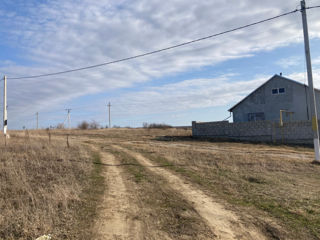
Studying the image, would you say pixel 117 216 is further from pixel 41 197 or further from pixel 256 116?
pixel 256 116

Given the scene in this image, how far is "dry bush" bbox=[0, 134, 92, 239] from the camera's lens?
4.86m

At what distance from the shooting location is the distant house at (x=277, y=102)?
29219mm

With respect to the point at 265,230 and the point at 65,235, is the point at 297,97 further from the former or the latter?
the point at 65,235

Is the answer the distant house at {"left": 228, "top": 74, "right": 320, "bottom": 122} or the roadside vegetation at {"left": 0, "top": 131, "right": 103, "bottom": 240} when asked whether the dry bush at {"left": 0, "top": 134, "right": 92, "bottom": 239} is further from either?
the distant house at {"left": 228, "top": 74, "right": 320, "bottom": 122}

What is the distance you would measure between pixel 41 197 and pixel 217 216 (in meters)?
4.56

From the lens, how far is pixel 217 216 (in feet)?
18.2

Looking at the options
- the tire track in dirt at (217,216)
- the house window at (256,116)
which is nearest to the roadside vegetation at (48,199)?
the tire track in dirt at (217,216)

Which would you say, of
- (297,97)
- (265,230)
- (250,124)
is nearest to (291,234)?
(265,230)

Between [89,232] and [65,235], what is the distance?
0.41 meters

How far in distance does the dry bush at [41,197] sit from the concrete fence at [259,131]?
63.1 feet

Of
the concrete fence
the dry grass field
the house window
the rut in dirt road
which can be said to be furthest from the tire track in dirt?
the house window

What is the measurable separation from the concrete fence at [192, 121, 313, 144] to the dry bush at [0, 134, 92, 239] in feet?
63.1

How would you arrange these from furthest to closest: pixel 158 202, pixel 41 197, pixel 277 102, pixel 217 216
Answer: pixel 277 102 → pixel 41 197 → pixel 158 202 → pixel 217 216

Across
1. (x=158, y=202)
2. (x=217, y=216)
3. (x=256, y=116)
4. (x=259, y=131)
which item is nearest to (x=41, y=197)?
(x=158, y=202)
